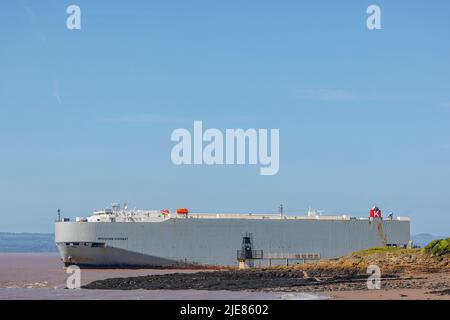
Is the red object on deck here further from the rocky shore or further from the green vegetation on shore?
the green vegetation on shore

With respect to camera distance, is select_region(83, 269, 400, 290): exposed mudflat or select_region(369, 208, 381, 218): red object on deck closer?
select_region(83, 269, 400, 290): exposed mudflat

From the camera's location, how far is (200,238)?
65.9 metres

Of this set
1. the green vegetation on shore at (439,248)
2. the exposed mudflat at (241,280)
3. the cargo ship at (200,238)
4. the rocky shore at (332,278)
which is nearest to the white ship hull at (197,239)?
the cargo ship at (200,238)

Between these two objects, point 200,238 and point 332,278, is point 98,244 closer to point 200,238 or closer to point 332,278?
point 200,238

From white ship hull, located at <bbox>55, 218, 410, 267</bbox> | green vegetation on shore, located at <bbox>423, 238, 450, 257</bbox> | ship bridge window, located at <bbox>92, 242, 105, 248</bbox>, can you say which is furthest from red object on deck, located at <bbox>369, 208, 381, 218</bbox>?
ship bridge window, located at <bbox>92, 242, 105, 248</bbox>

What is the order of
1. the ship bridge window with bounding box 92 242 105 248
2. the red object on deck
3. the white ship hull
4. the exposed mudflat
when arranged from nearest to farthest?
the exposed mudflat
the ship bridge window with bounding box 92 242 105 248
the white ship hull
the red object on deck

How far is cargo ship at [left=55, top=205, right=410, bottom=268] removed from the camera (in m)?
64.1

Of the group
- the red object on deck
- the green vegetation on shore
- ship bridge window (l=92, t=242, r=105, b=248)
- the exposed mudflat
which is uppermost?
the red object on deck

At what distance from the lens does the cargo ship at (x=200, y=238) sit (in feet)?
210

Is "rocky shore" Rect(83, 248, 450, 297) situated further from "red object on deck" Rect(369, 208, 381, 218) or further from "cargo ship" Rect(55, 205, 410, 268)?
"red object on deck" Rect(369, 208, 381, 218)

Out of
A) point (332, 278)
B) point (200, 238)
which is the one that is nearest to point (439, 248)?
point (332, 278)

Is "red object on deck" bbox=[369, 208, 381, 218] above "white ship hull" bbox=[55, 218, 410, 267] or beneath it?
above

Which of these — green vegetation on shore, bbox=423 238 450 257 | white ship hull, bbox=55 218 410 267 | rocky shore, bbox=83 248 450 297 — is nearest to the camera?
rocky shore, bbox=83 248 450 297
